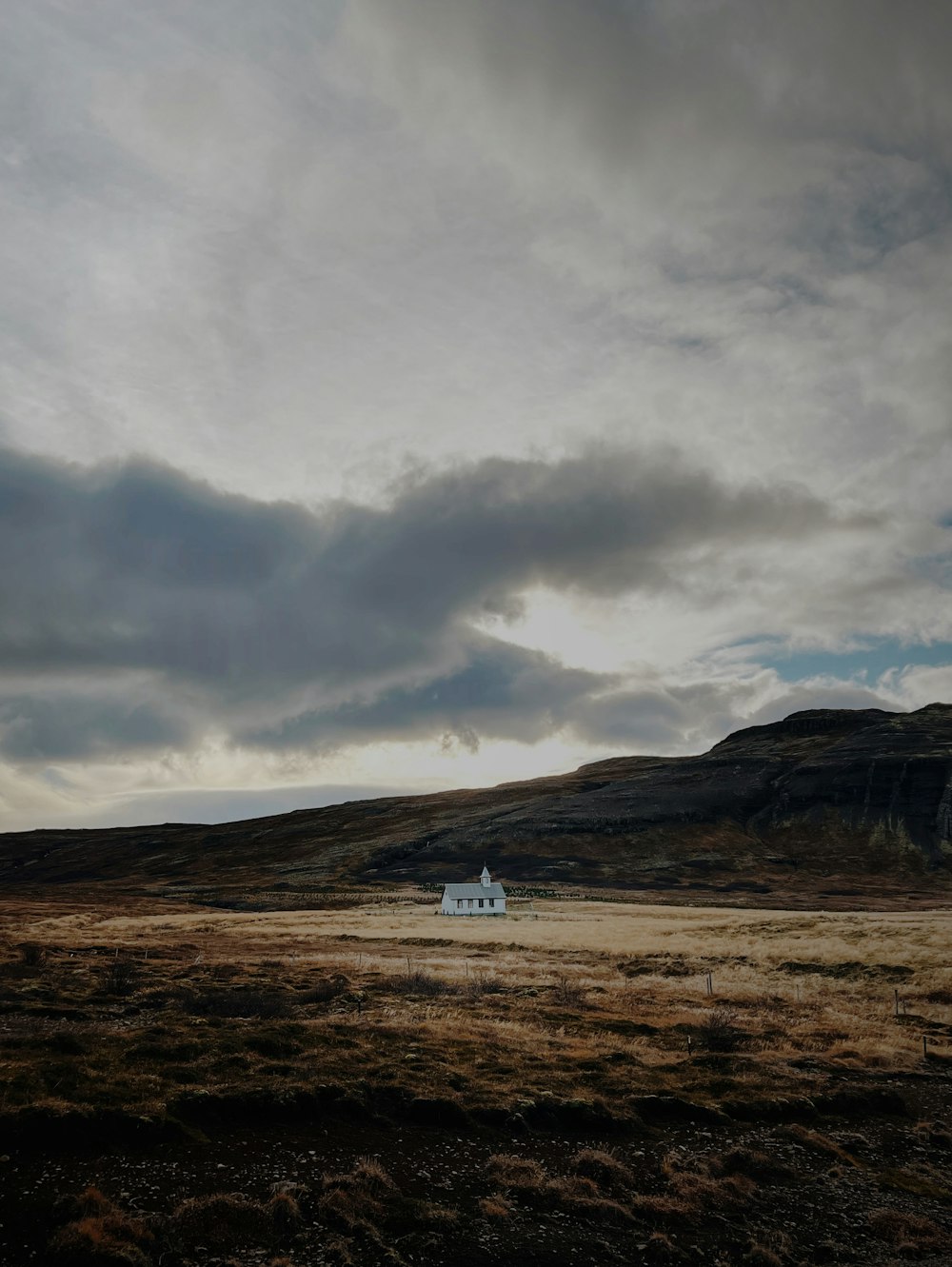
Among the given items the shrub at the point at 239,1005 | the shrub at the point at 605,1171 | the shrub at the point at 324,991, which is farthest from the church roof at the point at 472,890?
the shrub at the point at 605,1171

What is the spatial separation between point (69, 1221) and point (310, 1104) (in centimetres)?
699

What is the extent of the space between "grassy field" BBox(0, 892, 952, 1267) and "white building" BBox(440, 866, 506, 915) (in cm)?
6706

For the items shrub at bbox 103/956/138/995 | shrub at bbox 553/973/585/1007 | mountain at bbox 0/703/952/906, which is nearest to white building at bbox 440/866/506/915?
mountain at bbox 0/703/952/906

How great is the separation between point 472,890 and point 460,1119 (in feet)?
300

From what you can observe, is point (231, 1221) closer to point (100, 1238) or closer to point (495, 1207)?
point (100, 1238)

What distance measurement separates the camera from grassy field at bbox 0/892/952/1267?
44.3ft

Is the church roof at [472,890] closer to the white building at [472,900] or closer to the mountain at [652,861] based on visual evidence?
the white building at [472,900]

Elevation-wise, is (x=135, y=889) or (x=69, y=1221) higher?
(x=69, y=1221)

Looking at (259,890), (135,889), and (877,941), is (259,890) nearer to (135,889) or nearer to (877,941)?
(135,889)

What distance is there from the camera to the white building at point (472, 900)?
104 m

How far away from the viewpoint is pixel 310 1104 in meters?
18.6

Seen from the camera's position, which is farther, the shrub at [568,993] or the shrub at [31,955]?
the shrub at [31,955]

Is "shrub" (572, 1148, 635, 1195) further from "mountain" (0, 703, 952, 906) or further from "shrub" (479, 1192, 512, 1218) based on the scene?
"mountain" (0, 703, 952, 906)

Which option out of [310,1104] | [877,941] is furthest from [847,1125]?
[877,941]
